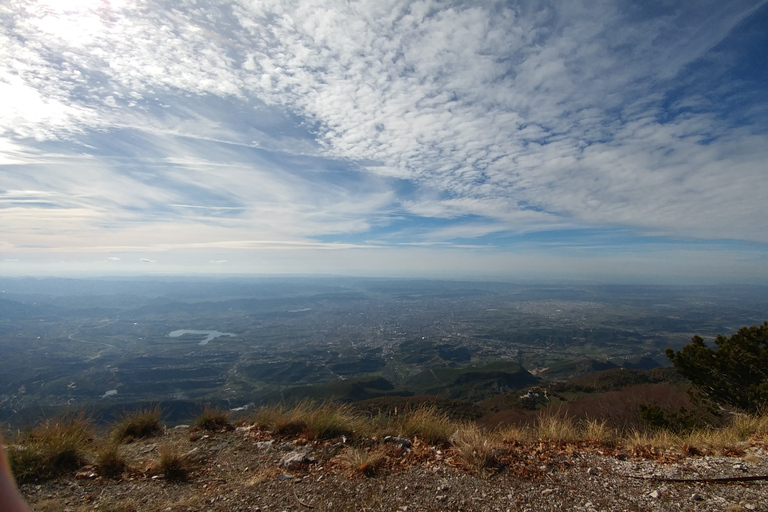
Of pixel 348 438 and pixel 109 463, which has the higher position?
pixel 109 463

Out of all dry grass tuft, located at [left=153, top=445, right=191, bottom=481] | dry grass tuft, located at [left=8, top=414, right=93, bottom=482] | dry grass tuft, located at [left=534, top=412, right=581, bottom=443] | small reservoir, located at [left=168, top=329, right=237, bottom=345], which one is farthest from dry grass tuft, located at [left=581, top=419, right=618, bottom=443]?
small reservoir, located at [left=168, top=329, right=237, bottom=345]

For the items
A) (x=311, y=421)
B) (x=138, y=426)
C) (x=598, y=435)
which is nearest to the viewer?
(x=598, y=435)

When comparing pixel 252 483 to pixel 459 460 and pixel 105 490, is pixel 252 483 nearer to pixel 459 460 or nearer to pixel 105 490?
pixel 105 490

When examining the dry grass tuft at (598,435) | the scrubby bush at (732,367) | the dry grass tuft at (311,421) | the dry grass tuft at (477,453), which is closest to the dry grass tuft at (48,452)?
the dry grass tuft at (311,421)

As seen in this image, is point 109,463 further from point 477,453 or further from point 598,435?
point 598,435

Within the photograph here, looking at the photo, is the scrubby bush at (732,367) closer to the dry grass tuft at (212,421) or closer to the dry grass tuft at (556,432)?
the dry grass tuft at (556,432)

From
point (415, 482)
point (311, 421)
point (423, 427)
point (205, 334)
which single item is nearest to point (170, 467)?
point (311, 421)

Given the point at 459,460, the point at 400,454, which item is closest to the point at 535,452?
the point at 459,460
